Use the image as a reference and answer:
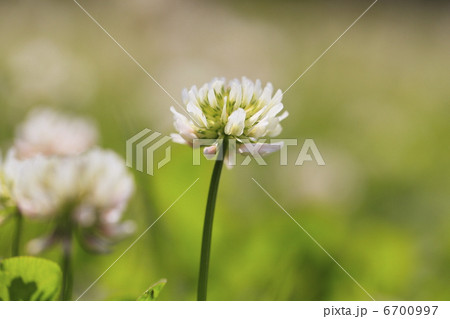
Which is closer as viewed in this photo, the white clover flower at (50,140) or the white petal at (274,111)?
the white petal at (274,111)

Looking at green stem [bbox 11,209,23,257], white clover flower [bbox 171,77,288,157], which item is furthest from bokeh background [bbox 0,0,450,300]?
white clover flower [bbox 171,77,288,157]

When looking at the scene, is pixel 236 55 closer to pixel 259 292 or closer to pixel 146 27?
pixel 146 27

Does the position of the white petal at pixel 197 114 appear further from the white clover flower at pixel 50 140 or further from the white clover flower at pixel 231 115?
the white clover flower at pixel 50 140

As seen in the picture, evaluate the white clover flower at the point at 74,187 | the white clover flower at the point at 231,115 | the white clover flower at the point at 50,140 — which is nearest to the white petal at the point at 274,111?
the white clover flower at the point at 231,115

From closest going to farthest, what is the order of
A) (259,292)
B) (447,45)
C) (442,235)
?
1. (259,292)
2. (442,235)
3. (447,45)

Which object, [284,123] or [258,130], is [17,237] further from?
[284,123]

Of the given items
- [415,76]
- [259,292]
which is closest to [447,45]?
[415,76]

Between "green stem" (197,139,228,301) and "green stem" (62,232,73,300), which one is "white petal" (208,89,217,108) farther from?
"green stem" (62,232,73,300)

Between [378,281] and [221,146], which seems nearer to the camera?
[221,146]
